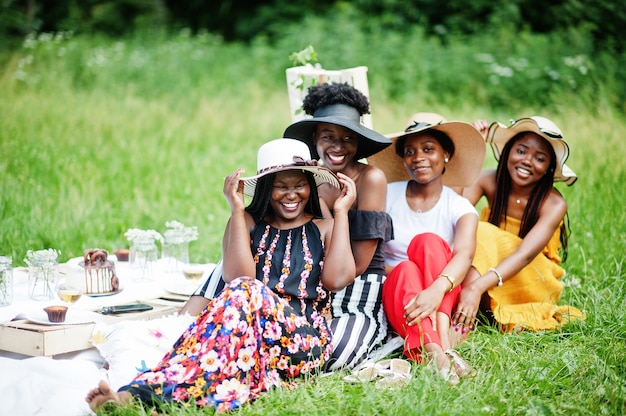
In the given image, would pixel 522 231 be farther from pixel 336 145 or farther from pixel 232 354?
pixel 232 354

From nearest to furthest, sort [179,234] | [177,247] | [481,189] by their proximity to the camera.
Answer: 1. [481,189]
2. [179,234]
3. [177,247]

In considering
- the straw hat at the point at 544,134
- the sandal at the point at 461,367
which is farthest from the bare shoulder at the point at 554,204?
the sandal at the point at 461,367

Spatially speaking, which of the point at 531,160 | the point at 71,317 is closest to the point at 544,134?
the point at 531,160

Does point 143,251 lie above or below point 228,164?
below

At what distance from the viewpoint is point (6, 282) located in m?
4.08

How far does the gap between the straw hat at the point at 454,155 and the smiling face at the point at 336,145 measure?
399 mm

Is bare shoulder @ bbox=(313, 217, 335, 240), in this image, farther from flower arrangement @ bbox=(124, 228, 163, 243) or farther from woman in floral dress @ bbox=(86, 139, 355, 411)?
flower arrangement @ bbox=(124, 228, 163, 243)

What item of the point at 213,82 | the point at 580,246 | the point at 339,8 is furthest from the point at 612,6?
the point at 580,246

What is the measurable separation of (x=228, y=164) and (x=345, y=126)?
4.68m

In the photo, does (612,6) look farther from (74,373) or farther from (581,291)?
(74,373)

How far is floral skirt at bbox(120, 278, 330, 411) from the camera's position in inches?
123

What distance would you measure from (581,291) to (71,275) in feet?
11.2

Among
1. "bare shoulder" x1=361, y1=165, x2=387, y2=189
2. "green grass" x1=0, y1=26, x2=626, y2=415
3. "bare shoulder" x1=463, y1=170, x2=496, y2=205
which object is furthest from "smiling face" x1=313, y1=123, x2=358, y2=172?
"green grass" x1=0, y1=26, x2=626, y2=415

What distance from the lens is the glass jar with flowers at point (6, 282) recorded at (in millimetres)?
4039
